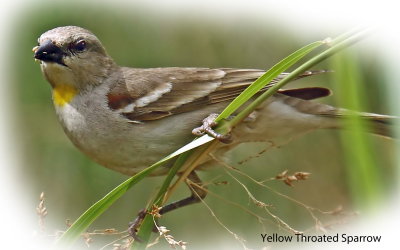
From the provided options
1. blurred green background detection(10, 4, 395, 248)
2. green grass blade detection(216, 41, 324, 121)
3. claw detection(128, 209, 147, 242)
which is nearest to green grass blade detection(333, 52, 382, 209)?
green grass blade detection(216, 41, 324, 121)

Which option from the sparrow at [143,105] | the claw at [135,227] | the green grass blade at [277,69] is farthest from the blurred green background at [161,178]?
the green grass blade at [277,69]

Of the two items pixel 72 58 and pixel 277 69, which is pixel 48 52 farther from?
pixel 277 69

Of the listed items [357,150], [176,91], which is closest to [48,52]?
[176,91]

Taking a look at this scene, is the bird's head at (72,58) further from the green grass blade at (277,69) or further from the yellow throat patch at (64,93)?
the green grass blade at (277,69)

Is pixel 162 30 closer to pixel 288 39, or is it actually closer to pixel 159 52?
pixel 159 52

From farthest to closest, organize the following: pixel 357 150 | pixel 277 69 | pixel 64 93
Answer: pixel 64 93 → pixel 277 69 → pixel 357 150

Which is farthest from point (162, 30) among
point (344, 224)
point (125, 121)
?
point (344, 224)

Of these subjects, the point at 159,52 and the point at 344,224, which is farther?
the point at 159,52
